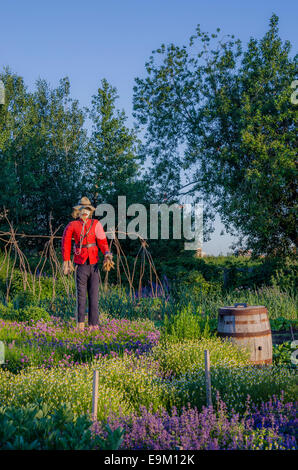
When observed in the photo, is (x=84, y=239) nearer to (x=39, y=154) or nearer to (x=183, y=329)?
(x=183, y=329)

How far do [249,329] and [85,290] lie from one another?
3133 mm

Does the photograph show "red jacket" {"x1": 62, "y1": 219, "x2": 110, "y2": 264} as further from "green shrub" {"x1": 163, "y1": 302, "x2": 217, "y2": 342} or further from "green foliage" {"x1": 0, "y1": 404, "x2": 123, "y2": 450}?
"green foliage" {"x1": 0, "y1": 404, "x2": 123, "y2": 450}

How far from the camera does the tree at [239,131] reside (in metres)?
13.6

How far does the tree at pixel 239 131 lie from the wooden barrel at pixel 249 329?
741 centimetres

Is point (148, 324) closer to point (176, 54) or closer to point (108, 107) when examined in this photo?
point (176, 54)

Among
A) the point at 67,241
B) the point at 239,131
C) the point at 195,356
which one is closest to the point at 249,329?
the point at 195,356

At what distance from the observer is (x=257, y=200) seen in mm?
13648

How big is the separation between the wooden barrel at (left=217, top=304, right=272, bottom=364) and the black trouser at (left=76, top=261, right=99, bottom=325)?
268 centimetres

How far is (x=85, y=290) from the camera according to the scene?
8.16 m

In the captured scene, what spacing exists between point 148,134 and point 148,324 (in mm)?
10420

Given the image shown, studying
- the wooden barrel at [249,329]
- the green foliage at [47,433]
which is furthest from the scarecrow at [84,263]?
the green foliage at [47,433]

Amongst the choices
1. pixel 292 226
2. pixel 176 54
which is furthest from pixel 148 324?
pixel 176 54

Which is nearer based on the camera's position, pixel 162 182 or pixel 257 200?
pixel 257 200

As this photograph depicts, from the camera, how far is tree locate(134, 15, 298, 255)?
13.6 m
